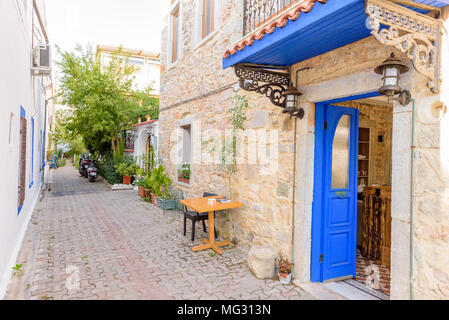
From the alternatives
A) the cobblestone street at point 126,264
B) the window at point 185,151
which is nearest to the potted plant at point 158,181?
the window at point 185,151

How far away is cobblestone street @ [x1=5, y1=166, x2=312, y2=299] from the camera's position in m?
3.46

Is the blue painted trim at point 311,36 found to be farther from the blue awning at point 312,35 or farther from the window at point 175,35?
the window at point 175,35

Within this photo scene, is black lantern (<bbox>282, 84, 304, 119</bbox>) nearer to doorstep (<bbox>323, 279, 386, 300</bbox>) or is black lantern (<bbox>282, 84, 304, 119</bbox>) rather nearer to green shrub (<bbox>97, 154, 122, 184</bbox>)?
doorstep (<bbox>323, 279, 386, 300</bbox>)

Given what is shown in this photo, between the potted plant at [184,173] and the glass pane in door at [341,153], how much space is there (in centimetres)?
439

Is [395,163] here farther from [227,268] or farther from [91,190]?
[91,190]

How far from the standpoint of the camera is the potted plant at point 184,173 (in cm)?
757

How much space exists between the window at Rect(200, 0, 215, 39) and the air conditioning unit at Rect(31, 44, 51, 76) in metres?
3.45

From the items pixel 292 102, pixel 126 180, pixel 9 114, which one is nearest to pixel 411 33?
pixel 292 102

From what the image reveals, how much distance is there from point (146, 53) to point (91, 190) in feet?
42.5

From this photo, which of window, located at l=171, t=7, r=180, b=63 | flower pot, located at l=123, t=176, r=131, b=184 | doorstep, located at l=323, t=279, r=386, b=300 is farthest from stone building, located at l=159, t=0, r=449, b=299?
flower pot, located at l=123, t=176, r=131, b=184

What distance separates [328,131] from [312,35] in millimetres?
1405

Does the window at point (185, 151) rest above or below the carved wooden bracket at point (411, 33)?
below
